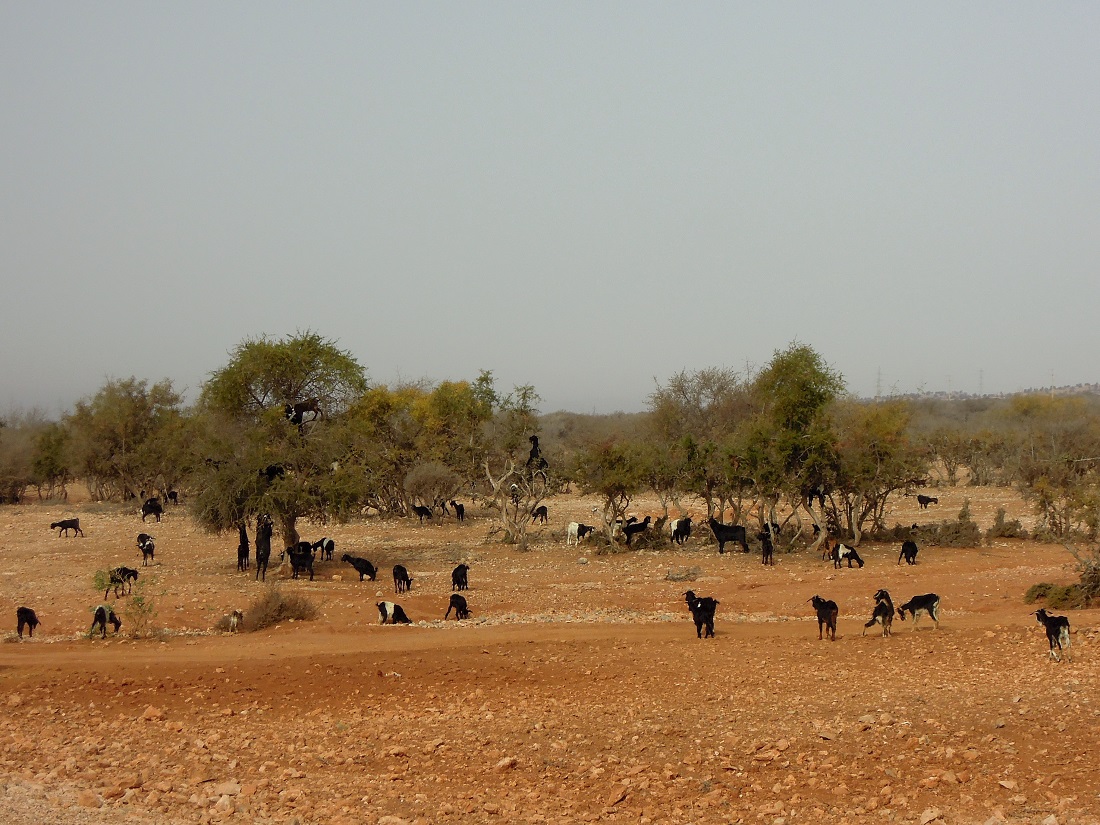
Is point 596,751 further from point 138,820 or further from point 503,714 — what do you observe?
point 138,820

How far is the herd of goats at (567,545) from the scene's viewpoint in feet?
45.5

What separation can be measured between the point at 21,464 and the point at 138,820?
5363 cm

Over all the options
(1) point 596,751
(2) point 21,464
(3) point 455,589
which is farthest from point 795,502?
(2) point 21,464

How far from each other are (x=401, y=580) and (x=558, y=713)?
1023 centimetres

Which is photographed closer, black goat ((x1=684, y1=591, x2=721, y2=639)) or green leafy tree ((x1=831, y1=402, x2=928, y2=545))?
black goat ((x1=684, y1=591, x2=721, y2=639))

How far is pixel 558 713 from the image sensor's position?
34.7ft

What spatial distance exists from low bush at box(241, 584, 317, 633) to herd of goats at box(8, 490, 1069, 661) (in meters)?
0.29

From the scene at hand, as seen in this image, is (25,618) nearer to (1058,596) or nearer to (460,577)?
Answer: (460,577)

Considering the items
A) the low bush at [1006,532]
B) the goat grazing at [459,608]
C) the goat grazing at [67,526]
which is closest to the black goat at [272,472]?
the goat grazing at [459,608]

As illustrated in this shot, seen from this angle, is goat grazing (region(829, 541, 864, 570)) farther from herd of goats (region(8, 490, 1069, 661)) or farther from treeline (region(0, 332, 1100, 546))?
treeline (region(0, 332, 1100, 546))

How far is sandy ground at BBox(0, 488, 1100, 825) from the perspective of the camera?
25.6 ft

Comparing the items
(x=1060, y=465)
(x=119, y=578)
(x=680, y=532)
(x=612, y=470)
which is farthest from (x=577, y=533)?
(x=1060, y=465)

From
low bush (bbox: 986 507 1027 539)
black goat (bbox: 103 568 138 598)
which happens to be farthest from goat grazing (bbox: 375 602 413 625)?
low bush (bbox: 986 507 1027 539)

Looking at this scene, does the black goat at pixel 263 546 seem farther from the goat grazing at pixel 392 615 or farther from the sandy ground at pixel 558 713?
the goat grazing at pixel 392 615
